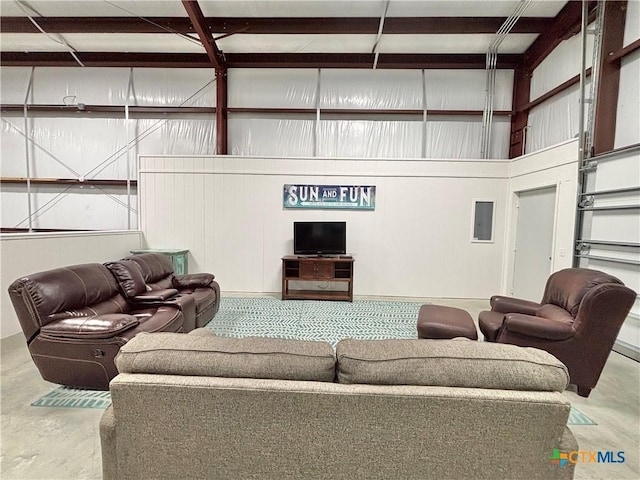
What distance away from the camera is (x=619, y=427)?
2.05 m

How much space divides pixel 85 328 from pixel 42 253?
2.20 m

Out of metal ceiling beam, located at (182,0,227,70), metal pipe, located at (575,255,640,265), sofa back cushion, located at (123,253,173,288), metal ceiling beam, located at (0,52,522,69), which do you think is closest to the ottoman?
metal pipe, located at (575,255,640,265)

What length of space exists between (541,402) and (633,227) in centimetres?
355

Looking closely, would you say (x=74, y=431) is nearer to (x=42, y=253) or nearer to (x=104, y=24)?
(x=42, y=253)

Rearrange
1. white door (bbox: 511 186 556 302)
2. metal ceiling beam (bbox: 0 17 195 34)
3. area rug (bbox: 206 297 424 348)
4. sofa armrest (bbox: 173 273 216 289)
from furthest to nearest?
metal ceiling beam (bbox: 0 17 195 34) < white door (bbox: 511 186 556 302) < sofa armrest (bbox: 173 273 216 289) < area rug (bbox: 206 297 424 348)

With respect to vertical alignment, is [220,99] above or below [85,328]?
above

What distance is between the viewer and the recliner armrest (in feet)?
7.65

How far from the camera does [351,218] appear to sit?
536 cm

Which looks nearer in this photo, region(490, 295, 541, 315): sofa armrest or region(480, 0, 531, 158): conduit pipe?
region(490, 295, 541, 315): sofa armrest

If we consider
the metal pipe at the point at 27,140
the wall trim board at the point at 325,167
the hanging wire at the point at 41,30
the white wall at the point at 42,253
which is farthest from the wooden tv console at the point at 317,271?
the hanging wire at the point at 41,30

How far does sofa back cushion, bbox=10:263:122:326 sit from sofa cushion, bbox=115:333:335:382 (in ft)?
5.63

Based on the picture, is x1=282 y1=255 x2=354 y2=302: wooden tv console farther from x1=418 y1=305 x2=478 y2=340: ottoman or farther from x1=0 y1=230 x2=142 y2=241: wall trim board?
x1=0 y1=230 x2=142 y2=241: wall trim board

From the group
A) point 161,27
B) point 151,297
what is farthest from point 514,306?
point 161,27

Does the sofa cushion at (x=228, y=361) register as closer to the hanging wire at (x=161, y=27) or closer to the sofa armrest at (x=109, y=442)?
the sofa armrest at (x=109, y=442)
